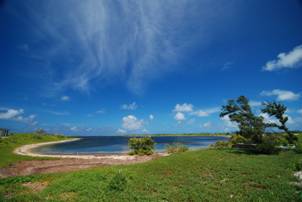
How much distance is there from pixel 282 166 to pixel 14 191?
691 inches

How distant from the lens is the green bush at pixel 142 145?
32.0 m

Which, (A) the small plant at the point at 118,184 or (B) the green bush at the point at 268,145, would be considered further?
(B) the green bush at the point at 268,145

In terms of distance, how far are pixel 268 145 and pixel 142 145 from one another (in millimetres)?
20125

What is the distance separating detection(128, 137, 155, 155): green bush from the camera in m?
32.0

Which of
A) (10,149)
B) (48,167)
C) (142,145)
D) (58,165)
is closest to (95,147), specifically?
(10,149)

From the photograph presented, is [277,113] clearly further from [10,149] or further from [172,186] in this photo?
[10,149]

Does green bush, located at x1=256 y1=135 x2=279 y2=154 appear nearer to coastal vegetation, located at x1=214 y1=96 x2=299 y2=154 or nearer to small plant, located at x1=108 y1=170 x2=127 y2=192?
coastal vegetation, located at x1=214 y1=96 x2=299 y2=154

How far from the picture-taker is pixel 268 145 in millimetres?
19453

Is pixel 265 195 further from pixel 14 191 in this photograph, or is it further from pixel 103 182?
pixel 14 191

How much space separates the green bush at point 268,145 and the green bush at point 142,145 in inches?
693

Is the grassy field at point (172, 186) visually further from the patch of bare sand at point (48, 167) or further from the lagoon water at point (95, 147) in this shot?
the lagoon water at point (95, 147)

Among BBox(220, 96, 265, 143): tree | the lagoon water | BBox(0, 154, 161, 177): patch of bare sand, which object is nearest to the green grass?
BBox(0, 154, 161, 177): patch of bare sand

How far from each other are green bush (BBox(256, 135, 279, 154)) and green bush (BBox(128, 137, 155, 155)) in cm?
1761

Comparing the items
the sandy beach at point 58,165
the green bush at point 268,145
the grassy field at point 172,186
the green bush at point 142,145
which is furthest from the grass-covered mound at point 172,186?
the green bush at point 142,145
